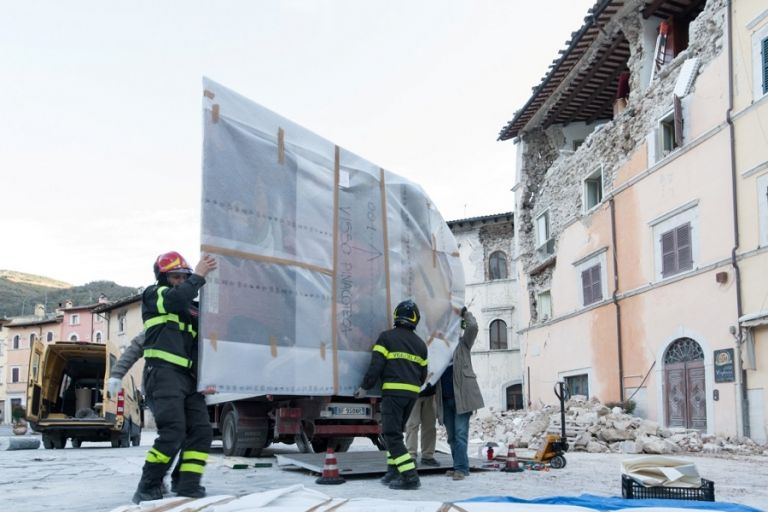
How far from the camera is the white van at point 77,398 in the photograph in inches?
608

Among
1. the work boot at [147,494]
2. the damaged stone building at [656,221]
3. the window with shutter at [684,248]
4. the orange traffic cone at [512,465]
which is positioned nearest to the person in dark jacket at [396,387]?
the orange traffic cone at [512,465]

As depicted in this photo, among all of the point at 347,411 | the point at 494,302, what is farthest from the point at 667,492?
the point at 494,302

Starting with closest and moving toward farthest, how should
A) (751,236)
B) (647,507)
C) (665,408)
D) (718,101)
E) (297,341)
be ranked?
(647,507), (297,341), (751,236), (718,101), (665,408)

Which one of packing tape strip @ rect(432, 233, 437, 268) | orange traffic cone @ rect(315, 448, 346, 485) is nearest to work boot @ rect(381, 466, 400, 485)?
orange traffic cone @ rect(315, 448, 346, 485)

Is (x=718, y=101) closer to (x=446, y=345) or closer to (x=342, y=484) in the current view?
(x=446, y=345)

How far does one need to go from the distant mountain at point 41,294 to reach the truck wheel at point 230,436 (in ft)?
308

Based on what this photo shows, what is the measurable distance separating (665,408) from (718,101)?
22.7ft

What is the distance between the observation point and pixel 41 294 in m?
118

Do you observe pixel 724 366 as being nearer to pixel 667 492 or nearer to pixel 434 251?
pixel 434 251

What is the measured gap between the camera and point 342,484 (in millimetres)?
7160

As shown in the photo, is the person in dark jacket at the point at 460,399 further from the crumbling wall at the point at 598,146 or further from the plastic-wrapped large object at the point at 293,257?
the crumbling wall at the point at 598,146

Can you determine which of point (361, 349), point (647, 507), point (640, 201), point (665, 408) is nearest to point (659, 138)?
point (640, 201)

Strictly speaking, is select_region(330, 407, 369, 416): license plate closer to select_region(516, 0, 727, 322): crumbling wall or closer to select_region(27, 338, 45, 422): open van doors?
select_region(27, 338, 45, 422): open van doors

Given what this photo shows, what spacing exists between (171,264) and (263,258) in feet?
2.48
